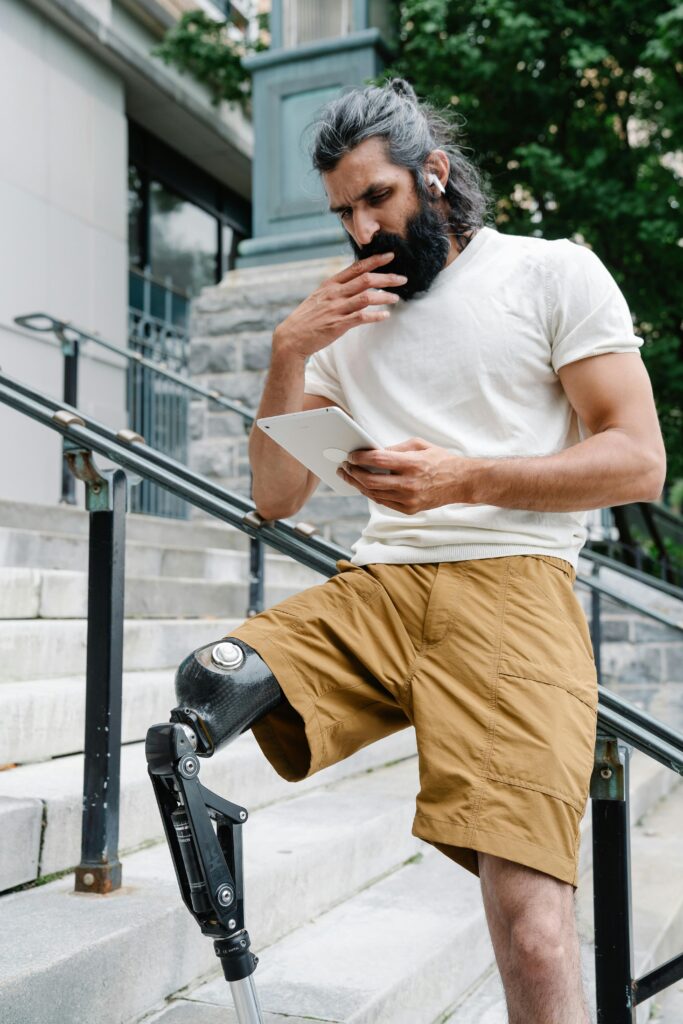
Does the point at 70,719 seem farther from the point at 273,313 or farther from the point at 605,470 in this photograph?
the point at 273,313

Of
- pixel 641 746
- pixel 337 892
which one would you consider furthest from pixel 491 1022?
pixel 641 746

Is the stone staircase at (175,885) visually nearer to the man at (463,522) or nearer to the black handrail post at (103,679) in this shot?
the black handrail post at (103,679)

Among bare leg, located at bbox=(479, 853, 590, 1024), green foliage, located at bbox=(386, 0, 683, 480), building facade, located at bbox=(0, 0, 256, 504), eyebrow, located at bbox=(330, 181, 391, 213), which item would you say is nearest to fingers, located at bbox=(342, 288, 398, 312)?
eyebrow, located at bbox=(330, 181, 391, 213)

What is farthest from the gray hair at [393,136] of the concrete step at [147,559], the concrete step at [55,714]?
the concrete step at [147,559]

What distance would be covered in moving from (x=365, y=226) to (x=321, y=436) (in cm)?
41

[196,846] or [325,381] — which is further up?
[325,381]

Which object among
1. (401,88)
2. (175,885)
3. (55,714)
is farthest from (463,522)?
(55,714)

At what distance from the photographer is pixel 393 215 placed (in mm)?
1860

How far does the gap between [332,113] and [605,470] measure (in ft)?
2.68

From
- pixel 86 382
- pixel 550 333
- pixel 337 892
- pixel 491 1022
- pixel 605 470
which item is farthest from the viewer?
pixel 86 382

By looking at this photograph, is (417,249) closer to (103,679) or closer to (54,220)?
(103,679)

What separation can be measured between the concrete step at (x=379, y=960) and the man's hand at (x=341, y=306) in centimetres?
129

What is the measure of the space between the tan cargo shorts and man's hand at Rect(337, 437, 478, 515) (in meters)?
0.14

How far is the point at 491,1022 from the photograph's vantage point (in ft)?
8.05
